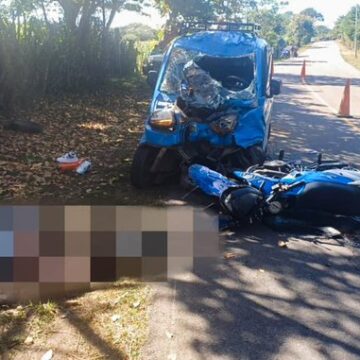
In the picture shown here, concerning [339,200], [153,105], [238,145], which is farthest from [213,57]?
[339,200]

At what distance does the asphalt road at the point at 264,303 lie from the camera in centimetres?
294

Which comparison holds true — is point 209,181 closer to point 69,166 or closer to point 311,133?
point 69,166

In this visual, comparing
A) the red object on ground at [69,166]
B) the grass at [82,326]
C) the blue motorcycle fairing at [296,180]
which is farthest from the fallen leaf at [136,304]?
the red object on ground at [69,166]

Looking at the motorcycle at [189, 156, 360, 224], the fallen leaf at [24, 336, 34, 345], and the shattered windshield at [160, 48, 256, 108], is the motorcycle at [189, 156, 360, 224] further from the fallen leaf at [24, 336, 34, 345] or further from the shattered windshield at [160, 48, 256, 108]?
the fallen leaf at [24, 336, 34, 345]

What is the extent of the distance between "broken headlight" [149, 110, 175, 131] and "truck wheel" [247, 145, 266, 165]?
108 cm

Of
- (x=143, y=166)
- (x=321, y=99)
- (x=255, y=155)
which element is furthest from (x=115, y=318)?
(x=321, y=99)

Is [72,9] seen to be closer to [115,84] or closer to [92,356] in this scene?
[115,84]

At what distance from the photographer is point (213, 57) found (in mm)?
7211

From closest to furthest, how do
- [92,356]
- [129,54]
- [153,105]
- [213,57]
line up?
[92,356], [153,105], [213,57], [129,54]

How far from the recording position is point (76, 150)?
26.6 feet

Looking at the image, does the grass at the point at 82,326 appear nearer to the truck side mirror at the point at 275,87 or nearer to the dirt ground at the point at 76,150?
the dirt ground at the point at 76,150

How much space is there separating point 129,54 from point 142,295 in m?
16.0

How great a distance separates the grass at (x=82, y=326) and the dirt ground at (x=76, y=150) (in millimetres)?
2121

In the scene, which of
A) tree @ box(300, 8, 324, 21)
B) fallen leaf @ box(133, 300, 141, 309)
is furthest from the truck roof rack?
tree @ box(300, 8, 324, 21)
